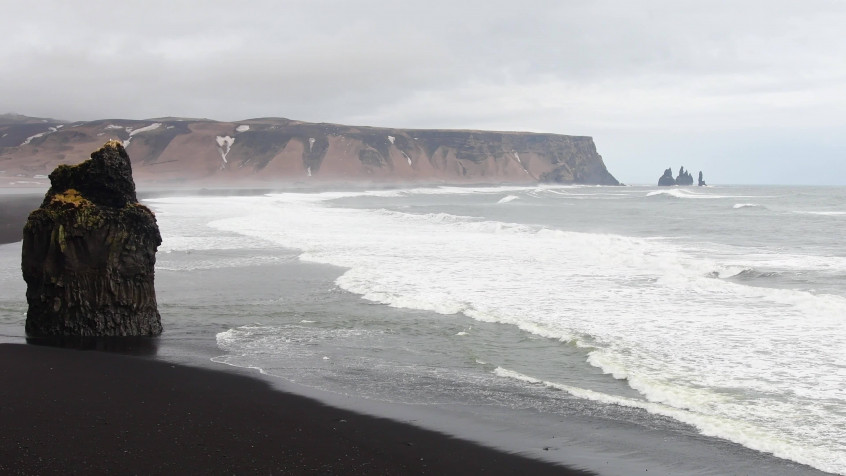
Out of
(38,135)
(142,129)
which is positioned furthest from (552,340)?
(142,129)

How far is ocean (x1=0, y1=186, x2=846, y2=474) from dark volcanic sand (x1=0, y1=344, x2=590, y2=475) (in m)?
0.47

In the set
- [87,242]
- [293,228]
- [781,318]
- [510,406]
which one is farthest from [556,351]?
[293,228]

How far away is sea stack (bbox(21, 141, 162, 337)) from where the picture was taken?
29.1ft

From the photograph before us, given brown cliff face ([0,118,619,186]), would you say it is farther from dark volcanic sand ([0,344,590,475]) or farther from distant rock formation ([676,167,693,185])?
dark volcanic sand ([0,344,590,475])

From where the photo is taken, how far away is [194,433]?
5.71 meters

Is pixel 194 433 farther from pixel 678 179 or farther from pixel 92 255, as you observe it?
pixel 678 179

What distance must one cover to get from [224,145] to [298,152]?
16.2 m

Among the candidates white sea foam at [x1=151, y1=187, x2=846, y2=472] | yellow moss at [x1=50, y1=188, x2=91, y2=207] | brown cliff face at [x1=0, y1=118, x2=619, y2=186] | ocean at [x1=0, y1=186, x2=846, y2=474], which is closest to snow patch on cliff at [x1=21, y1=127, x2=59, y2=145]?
brown cliff face at [x1=0, y1=118, x2=619, y2=186]

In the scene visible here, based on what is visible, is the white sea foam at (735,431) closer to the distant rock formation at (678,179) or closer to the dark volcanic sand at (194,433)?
the dark volcanic sand at (194,433)

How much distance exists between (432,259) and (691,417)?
1225 centimetres

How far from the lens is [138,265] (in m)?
9.20

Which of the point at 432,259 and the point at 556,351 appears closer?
the point at 556,351

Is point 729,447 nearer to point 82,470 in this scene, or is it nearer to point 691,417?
point 691,417

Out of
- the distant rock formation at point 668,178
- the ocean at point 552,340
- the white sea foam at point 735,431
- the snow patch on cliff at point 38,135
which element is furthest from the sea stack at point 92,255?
the distant rock formation at point 668,178
